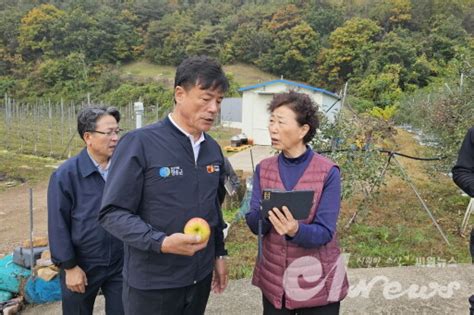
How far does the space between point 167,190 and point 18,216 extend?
772cm

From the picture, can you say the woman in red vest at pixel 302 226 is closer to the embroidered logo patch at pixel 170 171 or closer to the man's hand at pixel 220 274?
the man's hand at pixel 220 274

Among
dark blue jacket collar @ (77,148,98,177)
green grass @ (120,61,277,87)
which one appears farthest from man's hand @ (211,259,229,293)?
green grass @ (120,61,277,87)

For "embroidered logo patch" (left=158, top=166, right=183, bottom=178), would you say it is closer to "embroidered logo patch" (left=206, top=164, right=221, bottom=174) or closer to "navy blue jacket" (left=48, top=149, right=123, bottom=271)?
"embroidered logo patch" (left=206, top=164, right=221, bottom=174)

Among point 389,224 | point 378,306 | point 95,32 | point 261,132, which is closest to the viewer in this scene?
point 378,306

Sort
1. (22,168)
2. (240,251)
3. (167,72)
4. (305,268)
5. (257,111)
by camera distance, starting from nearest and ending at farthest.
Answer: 1. (305,268)
2. (240,251)
3. (22,168)
4. (257,111)
5. (167,72)

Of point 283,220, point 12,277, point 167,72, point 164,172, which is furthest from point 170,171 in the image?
point 167,72

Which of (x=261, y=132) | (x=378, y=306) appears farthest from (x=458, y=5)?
(x=378, y=306)

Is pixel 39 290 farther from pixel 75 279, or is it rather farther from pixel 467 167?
pixel 467 167

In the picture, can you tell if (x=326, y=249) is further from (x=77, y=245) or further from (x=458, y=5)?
(x=458, y=5)

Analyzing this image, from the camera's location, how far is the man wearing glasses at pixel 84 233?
1999 millimetres

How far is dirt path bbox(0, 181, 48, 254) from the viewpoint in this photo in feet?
21.9

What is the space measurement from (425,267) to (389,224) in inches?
72.8

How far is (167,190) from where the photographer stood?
1.50 meters

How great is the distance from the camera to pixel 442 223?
555 centimetres
